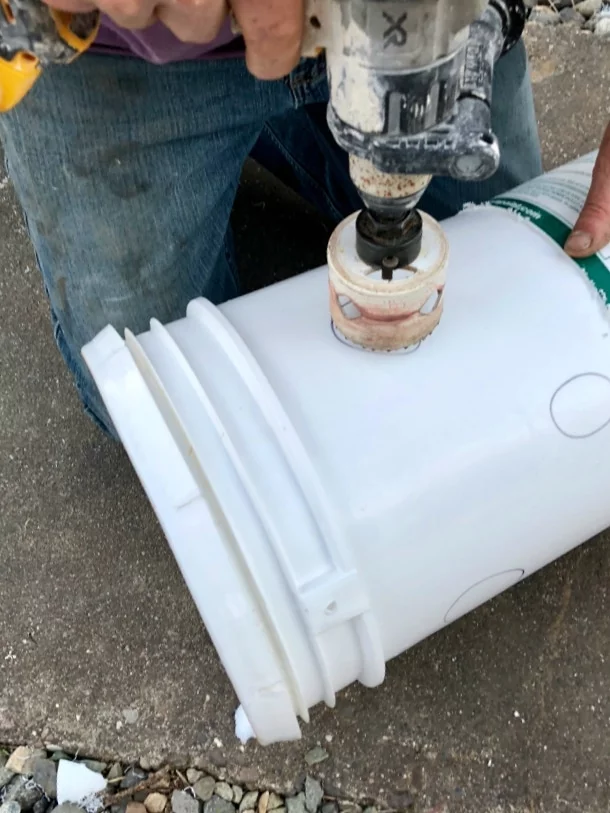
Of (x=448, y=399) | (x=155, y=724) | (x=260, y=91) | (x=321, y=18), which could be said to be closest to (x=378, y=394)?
(x=448, y=399)

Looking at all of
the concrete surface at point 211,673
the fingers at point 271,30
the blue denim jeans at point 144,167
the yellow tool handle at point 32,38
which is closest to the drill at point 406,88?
the fingers at point 271,30

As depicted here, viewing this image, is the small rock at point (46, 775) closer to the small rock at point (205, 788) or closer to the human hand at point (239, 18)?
the small rock at point (205, 788)

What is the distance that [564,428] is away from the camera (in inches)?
26.6

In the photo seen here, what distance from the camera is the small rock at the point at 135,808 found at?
0.91 metres

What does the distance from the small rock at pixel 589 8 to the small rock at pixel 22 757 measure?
1.53 m

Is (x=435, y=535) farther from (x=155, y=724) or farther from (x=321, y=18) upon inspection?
(x=155, y=724)

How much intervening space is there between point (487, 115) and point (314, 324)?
0.24m

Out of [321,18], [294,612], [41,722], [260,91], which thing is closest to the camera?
[321,18]

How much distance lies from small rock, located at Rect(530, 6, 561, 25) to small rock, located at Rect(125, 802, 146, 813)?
145cm

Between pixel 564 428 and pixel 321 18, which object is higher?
pixel 321 18

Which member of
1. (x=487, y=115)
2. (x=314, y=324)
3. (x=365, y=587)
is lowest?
(x=365, y=587)

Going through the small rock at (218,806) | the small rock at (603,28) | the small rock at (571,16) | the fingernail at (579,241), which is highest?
the fingernail at (579,241)

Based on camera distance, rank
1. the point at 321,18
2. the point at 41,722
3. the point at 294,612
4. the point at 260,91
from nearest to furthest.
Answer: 1. the point at 321,18
2. the point at 294,612
3. the point at 260,91
4. the point at 41,722

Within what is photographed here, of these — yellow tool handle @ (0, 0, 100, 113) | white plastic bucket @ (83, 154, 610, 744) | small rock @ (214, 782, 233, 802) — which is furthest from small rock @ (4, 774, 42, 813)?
yellow tool handle @ (0, 0, 100, 113)
